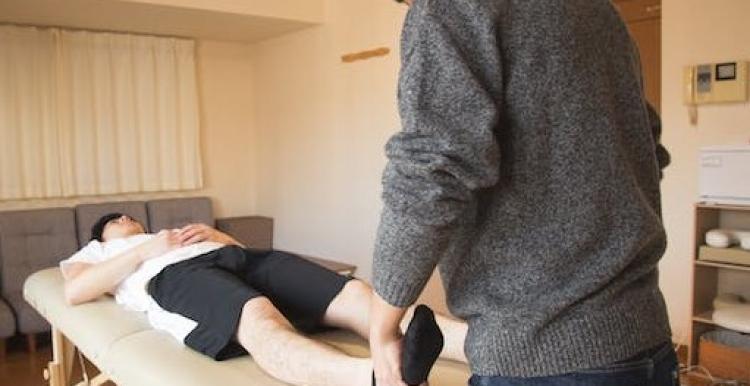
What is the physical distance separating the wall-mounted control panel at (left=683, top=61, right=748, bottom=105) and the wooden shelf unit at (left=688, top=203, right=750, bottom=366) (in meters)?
0.47

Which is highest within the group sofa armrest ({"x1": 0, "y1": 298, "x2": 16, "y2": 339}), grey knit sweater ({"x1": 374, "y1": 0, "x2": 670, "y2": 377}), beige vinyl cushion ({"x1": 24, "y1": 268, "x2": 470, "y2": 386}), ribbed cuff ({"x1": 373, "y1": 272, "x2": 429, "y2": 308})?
grey knit sweater ({"x1": 374, "y1": 0, "x2": 670, "y2": 377})

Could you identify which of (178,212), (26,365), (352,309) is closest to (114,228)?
(352,309)

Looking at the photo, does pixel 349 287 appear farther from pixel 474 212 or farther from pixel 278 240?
pixel 278 240

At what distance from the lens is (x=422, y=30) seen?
76 cm

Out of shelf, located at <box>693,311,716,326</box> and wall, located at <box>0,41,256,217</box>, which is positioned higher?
wall, located at <box>0,41,256,217</box>

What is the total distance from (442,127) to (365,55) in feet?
11.4

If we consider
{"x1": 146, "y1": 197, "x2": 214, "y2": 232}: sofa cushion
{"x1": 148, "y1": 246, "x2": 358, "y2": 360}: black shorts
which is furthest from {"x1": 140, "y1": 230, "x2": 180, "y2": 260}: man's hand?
{"x1": 146, "y1": 197, "x2": 214, "y2": 232}: sofa cushion

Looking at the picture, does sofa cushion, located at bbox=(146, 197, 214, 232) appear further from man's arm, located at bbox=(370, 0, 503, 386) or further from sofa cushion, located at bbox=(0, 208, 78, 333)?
man's arm, located at bbox=(370, 0, 503, 386)

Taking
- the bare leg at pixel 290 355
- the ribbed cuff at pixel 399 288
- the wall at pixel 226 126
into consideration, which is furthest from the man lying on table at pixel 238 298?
the wall at pixel 226 126

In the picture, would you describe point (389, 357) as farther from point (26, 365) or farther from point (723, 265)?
point (26, 365)

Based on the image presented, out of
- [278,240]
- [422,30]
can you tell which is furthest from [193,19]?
[422,30]

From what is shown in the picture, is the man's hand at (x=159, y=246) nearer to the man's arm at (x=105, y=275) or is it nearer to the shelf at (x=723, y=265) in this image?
the man's arm at (x=105, y=275)

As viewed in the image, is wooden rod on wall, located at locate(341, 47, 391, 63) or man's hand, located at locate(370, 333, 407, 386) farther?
wooden rod on wall, located at locate(341, 47, 391, 63)

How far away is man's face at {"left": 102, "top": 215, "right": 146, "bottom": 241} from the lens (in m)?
2.53
